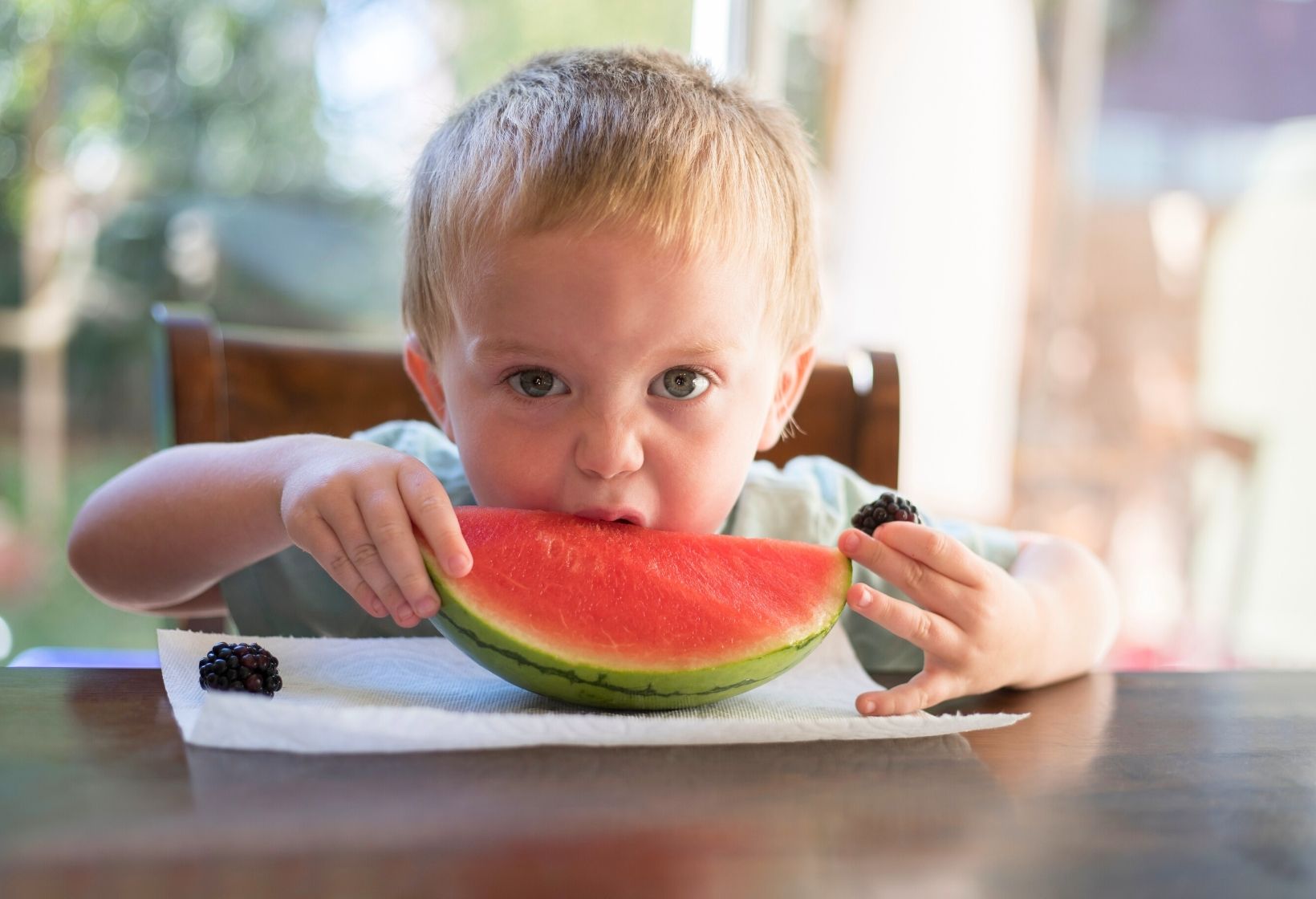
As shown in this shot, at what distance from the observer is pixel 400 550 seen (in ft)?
2.99

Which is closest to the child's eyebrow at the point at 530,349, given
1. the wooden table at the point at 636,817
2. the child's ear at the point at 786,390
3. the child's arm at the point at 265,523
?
the child's arm at the point at 265,523

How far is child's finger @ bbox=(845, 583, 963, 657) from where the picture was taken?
0.94m

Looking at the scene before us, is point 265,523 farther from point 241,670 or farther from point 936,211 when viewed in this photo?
point 936,211

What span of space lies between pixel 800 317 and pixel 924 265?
248cm

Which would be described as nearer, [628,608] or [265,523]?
[628,608]

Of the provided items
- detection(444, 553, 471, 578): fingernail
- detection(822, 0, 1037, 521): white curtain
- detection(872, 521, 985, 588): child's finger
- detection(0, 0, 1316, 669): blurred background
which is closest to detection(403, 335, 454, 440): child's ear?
detection(444, 553, 471, 578): fingernail

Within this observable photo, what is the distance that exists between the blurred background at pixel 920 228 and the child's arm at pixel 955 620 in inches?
66.3

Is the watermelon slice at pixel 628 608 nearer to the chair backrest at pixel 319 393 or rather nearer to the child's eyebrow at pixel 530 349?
the child's eyebrow at pixel 530 349

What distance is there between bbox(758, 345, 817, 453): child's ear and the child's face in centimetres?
20

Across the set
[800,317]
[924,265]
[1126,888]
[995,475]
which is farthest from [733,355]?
[995,475]

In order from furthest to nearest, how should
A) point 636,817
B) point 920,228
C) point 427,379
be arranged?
point 920,228 < point 427,379 < point 636,817

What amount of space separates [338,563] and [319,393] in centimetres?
87

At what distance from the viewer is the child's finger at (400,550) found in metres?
0.91

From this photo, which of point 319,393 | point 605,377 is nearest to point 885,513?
point 605,377
